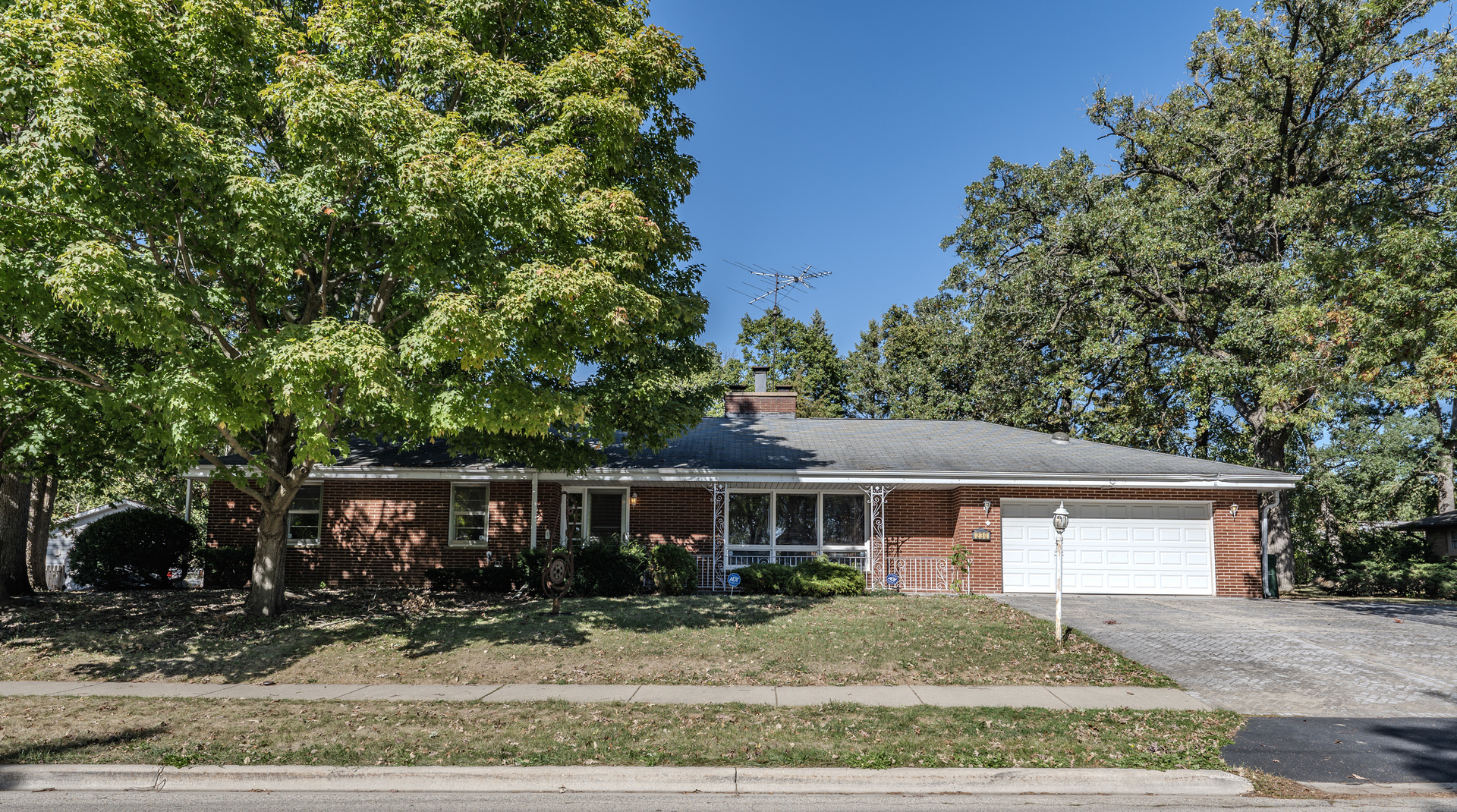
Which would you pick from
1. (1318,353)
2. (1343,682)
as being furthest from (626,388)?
(1318,353)

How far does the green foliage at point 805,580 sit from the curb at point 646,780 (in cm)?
942

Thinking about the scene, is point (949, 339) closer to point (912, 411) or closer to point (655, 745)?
point (912, 411)

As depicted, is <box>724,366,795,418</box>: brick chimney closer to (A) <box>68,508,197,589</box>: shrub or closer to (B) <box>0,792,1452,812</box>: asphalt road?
(A) <box>68,508,197,589</box>: shrub

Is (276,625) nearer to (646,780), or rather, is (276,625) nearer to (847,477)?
(646,780)

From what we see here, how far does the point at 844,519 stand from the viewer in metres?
18.6

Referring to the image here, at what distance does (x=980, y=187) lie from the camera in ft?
81.8

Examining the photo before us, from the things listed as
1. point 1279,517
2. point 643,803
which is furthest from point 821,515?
point 1279,517

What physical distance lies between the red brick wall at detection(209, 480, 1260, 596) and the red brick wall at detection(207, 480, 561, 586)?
0.7 inches

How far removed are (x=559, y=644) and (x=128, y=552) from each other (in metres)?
11.5

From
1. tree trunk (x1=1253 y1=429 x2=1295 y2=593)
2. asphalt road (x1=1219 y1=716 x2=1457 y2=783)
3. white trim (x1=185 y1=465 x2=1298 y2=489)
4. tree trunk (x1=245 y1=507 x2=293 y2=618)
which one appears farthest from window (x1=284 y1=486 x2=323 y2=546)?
tree trunk (x1=1253 y1=429 x2=1295 y2=593)

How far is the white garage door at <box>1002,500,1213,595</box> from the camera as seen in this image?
1759cm

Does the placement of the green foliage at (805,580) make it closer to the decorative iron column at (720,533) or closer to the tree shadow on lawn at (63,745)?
the decorative iron column at (720,533)

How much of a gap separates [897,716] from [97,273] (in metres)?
8.65

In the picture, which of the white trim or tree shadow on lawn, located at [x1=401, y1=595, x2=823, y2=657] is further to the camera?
the white trim
